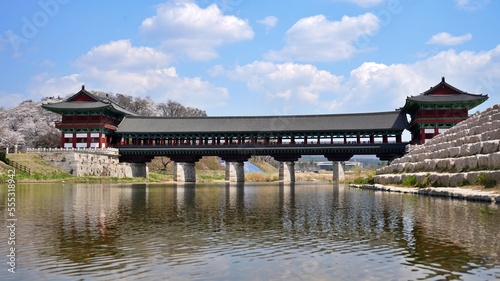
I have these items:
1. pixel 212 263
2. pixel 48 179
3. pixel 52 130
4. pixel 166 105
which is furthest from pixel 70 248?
pixel 166 105

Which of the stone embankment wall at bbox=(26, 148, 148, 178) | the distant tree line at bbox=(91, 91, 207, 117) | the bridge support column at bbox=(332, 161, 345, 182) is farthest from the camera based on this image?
the distant tree line at bbox=(91, 91, 207, 117)

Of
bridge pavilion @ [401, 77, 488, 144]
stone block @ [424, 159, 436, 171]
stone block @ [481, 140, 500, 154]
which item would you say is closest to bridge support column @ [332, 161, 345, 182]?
bridge pavilion @ [401, 77, 488, 144]

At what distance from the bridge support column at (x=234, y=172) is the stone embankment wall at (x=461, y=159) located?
36538 millimetres

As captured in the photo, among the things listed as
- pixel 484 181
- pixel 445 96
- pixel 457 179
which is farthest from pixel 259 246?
pixel 445 96

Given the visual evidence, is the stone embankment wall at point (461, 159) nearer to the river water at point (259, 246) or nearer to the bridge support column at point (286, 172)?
the river water at point (259, 246)

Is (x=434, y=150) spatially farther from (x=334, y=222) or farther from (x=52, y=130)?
(x=52, y=130)

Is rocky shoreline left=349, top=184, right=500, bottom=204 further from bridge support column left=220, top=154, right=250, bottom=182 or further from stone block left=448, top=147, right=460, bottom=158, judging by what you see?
bridge support column left=220, top=154, right=250, bottom=182

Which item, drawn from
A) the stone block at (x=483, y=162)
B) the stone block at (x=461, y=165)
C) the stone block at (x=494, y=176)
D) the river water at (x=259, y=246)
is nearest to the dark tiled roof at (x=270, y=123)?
the stone block at (x=461, y=165)

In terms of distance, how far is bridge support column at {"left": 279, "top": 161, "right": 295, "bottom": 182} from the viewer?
75812 millimetres

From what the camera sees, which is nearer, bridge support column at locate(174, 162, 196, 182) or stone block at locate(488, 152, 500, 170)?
stone block at locate(488, 152, 500, 170)

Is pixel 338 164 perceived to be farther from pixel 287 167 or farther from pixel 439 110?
pixel 439 110

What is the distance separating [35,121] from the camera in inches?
4316

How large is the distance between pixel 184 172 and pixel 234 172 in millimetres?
8603

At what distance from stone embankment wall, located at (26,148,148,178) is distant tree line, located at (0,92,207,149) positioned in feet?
79.2
